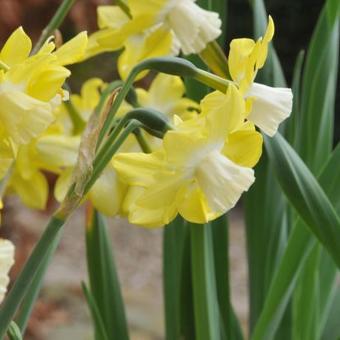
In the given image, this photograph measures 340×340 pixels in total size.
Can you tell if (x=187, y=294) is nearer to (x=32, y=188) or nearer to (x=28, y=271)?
(x=32, y=188)

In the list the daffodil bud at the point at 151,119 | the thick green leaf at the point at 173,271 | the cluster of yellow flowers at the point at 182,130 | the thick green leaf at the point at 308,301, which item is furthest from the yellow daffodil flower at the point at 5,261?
the thick green leaf at the point at 308,301

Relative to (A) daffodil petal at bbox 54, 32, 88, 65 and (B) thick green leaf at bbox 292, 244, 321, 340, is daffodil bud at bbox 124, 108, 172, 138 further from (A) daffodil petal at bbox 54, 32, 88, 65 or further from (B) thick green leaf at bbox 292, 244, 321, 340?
(B) thick green leaf at bbox 292, 244, 321, 340

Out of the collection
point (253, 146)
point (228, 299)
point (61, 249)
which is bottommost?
point (61, 249)

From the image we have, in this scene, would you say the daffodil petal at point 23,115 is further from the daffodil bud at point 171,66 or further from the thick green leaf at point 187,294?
the thick green leaf at point 187,294

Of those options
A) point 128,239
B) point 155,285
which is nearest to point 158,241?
point 128,239

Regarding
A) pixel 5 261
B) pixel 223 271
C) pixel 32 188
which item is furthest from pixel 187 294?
pixel 5 261

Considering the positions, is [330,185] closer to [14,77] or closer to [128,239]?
[14,77]
